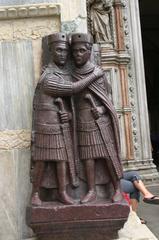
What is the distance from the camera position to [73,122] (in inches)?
89.4

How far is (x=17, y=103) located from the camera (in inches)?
96.3

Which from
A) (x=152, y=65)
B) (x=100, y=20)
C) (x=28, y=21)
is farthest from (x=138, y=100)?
Result: (x=152, y=65)

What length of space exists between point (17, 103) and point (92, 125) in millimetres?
476

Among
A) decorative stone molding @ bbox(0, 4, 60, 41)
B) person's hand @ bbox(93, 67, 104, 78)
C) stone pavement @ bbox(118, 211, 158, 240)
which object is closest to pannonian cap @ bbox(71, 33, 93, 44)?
person's hand @ bbox(93, 67, 104, 78)

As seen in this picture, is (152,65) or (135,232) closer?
(135,232)

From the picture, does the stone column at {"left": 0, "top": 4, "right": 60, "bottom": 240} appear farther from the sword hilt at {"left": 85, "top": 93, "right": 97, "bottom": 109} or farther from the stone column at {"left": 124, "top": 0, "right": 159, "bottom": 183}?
the stone column at {"left": 124, "top": 0, "right": 159, "bottom": 183}

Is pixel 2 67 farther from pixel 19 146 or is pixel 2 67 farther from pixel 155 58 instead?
pixel 155 58

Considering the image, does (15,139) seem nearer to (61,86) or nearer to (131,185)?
(61,86)

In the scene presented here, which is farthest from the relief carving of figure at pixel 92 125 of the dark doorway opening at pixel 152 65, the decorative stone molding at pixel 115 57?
the dark doorway opening at pixel 152 65

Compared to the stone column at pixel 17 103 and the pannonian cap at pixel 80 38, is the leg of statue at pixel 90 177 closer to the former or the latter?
the stone column at pixel 17 103

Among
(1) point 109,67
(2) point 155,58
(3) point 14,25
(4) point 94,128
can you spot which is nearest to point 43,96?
(4) point 94,128

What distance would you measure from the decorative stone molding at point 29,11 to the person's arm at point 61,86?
1.42ft

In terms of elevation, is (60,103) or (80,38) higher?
(80,38)

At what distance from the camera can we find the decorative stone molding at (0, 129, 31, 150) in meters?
2.43
